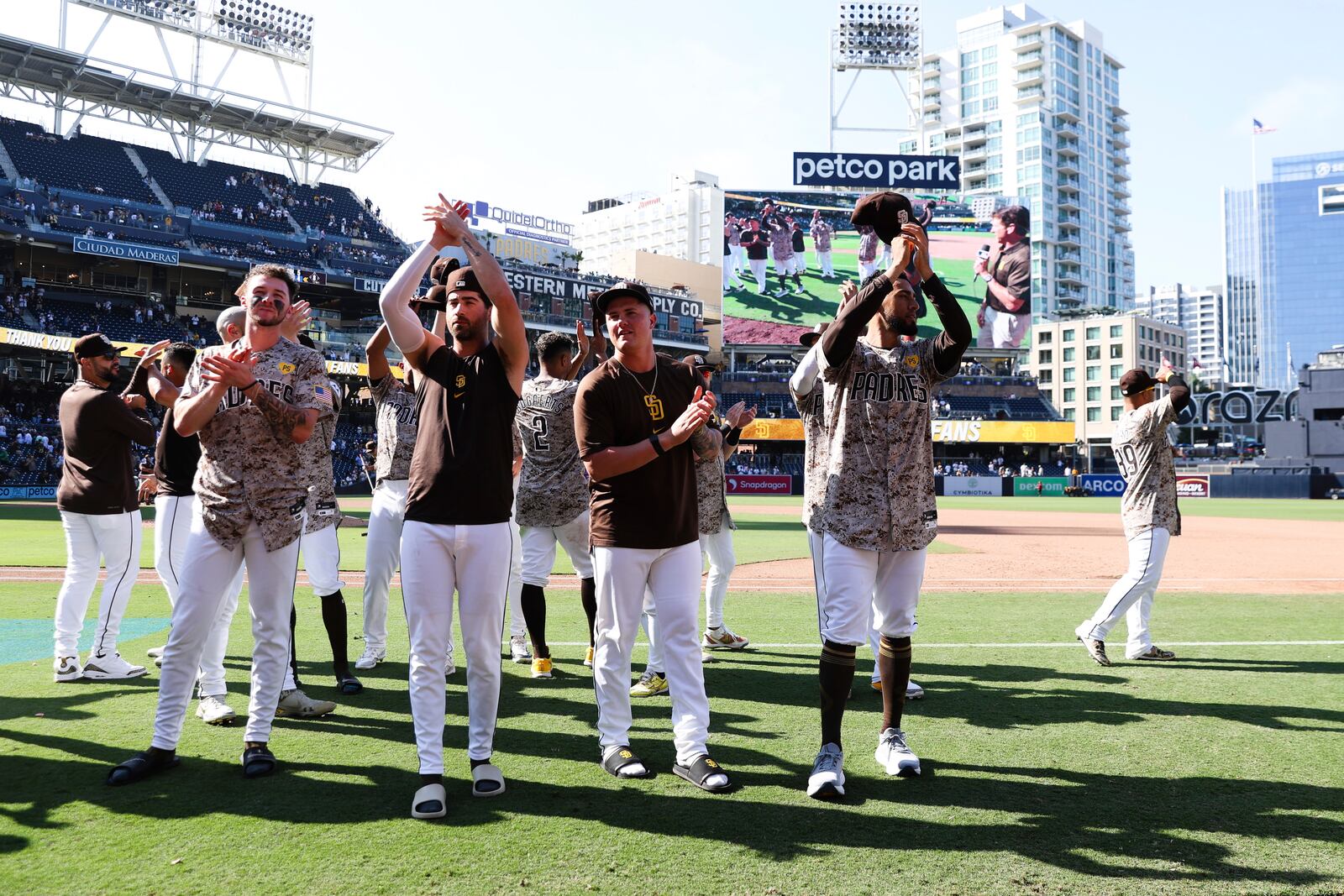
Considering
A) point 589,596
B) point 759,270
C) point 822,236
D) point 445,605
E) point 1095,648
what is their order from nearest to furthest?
1. point 445,605
2. point 589,596
3. point 1095,648
4. point 822,236
5. point 759,270

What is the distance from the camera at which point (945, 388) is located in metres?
66.8

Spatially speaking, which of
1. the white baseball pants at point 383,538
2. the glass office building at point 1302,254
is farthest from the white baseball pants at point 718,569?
the glass office building at point 1302,254

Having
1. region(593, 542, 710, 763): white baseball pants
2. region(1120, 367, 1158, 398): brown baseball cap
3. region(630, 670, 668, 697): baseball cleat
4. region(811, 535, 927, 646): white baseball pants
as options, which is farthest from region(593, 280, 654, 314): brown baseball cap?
region(1120, 367, 1158, 398): brown baseball cap

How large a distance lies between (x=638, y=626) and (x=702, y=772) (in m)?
0.71

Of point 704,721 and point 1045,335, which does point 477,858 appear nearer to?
point 704,721

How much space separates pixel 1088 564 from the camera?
14766mm

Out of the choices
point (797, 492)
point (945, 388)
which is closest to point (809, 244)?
point (945, 388)

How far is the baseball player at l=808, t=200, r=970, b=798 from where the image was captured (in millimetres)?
4266

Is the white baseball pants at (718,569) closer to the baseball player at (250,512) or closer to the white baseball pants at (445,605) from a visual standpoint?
the white baseball pants at (445,605)

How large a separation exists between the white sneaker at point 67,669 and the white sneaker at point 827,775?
496 cm

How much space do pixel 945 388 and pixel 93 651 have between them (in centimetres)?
6508

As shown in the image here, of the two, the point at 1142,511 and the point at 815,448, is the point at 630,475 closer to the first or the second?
the point at 815,448

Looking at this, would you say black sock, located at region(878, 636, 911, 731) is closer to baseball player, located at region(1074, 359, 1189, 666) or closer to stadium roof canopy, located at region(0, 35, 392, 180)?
baseball player, located at region(1074, 359, 1189, 666)

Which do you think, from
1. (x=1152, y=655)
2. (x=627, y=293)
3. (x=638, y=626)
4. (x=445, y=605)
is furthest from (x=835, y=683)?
(x=1152, y=655)
